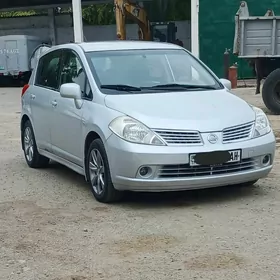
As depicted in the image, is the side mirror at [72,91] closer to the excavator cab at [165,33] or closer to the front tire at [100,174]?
the front tire at [100,174]

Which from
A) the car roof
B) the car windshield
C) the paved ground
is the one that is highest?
the car roof

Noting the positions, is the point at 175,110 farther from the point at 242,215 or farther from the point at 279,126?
the point at 279,126

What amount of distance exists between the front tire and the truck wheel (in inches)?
292

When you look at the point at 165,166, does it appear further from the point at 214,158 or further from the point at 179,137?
the point at 214,158

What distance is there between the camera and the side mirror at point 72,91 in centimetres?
679

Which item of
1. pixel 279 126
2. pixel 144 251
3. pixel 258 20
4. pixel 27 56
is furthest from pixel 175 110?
pixel 27 56

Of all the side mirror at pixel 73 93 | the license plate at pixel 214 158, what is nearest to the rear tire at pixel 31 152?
the side mirror at pixel 73 93

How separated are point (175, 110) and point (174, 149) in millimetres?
520

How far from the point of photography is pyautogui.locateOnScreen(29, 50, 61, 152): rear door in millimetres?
7767

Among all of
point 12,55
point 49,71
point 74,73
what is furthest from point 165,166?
point 12,55

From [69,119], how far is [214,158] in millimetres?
1888

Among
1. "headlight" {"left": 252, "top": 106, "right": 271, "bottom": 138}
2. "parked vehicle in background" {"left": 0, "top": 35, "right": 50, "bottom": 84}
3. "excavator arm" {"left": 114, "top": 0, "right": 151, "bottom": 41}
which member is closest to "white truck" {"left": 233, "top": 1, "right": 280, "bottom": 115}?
"headlight" {"left": 252, "top": 106, "right": 271, "bottom": 138}

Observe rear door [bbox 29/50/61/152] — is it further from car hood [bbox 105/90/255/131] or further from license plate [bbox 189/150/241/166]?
license plate [bbox 189/150/241/166]

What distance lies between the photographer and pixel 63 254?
4895 mm
